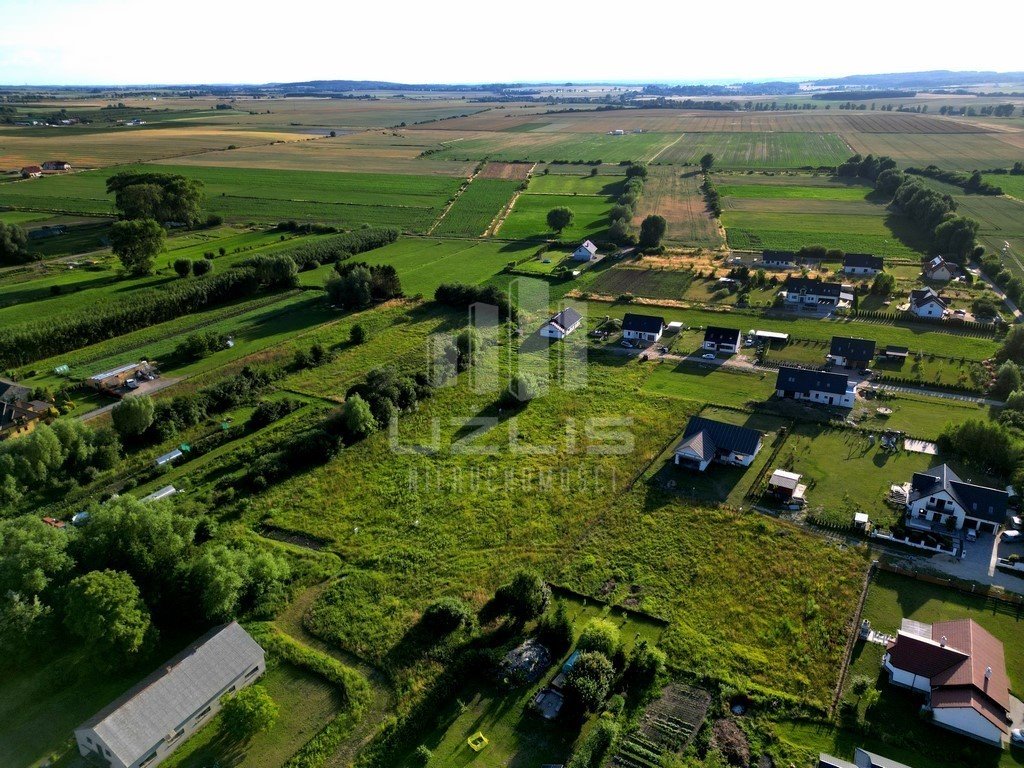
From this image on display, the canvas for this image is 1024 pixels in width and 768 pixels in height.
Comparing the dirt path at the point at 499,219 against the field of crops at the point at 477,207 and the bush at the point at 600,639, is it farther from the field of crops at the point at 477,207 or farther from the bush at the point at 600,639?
the bush at the point at 600,639

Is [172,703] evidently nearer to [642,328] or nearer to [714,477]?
[714,477]

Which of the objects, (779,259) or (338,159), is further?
(338,159)

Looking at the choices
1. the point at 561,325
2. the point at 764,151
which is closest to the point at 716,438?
the point at 561,325

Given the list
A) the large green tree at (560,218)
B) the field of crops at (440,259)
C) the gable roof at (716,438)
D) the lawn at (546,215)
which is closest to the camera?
the gable roof at (716,438)

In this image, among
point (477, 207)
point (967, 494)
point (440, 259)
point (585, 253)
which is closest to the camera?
point (967, 494)

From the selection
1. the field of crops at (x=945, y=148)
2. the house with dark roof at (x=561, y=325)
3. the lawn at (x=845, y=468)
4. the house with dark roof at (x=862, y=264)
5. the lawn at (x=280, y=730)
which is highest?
the field of crops at (x=945, y=148)

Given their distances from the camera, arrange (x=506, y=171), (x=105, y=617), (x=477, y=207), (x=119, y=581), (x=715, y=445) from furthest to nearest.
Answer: (x=506, y=171), (x=477, y=207), (x=715, y=445), (x=119, y=581), (x=105, y=617)

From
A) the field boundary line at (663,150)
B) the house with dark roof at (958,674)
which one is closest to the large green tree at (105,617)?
the house with dark roof at (958,674)
